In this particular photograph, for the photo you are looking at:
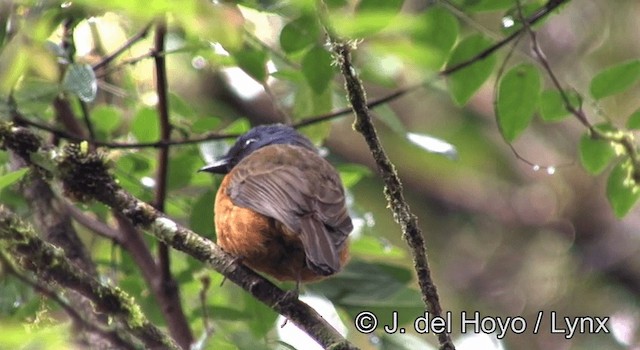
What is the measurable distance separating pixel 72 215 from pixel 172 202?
0.45 m

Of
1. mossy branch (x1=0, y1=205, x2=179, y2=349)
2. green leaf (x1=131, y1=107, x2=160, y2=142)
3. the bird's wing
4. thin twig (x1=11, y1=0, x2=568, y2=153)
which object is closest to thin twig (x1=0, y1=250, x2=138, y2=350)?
mossy branch (x1=0, y1=205, x2=179, y2=349)

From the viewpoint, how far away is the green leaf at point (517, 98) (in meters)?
3.75

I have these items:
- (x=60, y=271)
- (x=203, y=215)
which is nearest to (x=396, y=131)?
(x=203, y=215)

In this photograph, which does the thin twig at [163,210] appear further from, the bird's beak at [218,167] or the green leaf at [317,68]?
the green leaf at [317,68]

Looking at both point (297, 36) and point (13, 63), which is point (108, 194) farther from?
point (13, 63)

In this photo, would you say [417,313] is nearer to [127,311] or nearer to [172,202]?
[172,202]

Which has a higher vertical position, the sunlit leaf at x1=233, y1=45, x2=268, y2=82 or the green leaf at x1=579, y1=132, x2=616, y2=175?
the sunlit leaf at x1=233, y1=45, x2=268, y2=82

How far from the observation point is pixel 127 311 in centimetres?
282

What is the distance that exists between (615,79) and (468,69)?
568mm

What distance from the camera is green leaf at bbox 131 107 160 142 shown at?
422cm

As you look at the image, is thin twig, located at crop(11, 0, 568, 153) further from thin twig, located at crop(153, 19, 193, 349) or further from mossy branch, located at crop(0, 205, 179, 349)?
mossy branch, located at crop(0, 205, 179, 349)

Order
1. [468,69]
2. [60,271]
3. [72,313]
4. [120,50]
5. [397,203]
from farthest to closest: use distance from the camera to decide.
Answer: [120,50], [468,69], [397,203], [60,271], [72,313]

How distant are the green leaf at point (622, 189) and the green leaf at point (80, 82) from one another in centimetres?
204

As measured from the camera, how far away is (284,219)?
384cm
